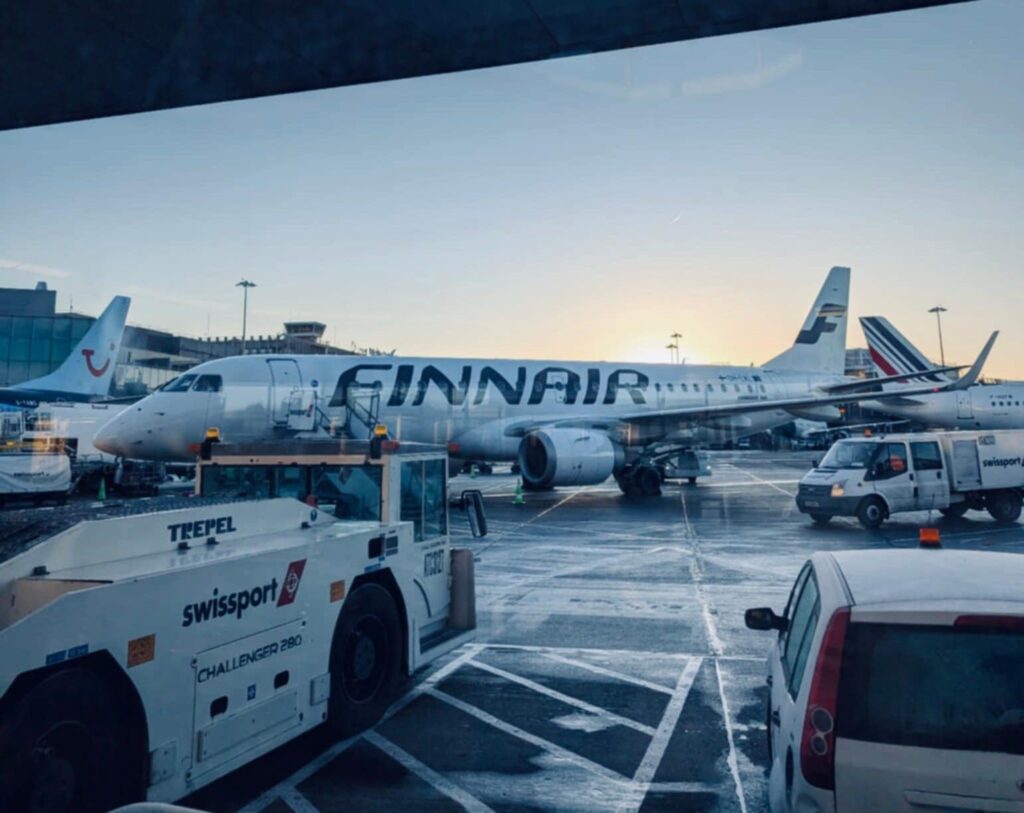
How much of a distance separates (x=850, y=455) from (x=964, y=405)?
103ft

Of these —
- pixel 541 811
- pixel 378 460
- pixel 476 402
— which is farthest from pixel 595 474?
pixel 541 811

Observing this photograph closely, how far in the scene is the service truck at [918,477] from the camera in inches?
709

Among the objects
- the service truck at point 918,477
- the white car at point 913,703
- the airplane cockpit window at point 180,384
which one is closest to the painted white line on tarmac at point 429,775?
the white car at point 913,703

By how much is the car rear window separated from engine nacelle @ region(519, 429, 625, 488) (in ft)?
63.9

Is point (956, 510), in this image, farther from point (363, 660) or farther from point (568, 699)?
point (363, 660)

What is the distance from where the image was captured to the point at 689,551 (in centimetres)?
1522

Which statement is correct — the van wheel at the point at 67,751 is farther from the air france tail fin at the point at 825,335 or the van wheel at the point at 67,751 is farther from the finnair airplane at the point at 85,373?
the finnair airplane at the point at 85,373

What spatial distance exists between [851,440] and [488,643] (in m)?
13.6

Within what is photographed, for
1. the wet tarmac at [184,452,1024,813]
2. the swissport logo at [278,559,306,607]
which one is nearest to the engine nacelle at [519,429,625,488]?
the wet tarmac at [184,452,1024,813]

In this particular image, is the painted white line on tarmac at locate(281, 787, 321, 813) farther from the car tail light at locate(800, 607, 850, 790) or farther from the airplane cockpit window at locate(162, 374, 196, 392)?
the airplane cockpit window at locate(162, 374, 196, 392)

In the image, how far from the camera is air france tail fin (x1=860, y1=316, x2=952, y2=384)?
151 ft

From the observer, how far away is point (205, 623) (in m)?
4.45

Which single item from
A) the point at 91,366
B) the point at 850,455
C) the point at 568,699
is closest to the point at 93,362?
the point at 91,366

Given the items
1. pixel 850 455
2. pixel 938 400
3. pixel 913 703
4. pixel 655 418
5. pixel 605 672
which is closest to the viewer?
pixel 913 703
